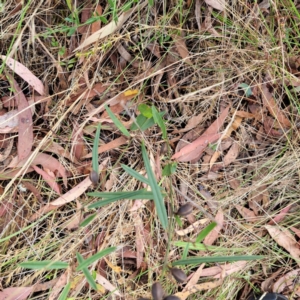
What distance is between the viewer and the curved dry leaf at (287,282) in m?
1.41

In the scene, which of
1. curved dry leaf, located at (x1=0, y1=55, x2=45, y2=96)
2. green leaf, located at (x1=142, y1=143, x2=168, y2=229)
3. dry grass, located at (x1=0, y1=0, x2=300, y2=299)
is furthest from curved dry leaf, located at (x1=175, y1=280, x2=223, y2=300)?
curved dry leaf, located at (x1=0, y1=55, x2=45, y2=96)

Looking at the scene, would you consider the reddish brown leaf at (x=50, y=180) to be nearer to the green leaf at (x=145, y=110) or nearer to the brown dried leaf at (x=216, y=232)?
the green leaf at (x=145, y=110)

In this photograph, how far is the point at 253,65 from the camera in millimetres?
1394

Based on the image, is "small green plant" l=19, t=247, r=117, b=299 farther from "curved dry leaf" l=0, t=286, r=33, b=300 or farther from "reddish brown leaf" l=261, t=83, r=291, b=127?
"reddish brown leaf" l=261, t=83, r=291, b=127

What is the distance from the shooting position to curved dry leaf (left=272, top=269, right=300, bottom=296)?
141cm

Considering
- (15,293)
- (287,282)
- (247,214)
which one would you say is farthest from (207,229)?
(15,293)

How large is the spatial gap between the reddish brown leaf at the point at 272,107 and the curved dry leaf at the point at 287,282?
54cm

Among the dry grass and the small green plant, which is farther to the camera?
the dry grass

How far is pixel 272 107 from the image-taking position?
1.42m

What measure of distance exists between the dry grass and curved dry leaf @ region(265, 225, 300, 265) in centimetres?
2

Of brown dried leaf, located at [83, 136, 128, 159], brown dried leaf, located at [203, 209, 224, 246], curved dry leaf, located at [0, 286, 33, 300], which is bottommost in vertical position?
curved dry leaf, located at [0, 286, 33, 300]

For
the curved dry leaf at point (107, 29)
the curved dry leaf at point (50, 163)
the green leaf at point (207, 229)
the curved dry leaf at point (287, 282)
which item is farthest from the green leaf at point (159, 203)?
the curved dry leaf at point (287, 282)

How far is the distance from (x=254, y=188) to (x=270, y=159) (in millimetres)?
120

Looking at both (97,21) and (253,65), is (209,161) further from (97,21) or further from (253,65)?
(97,21)
